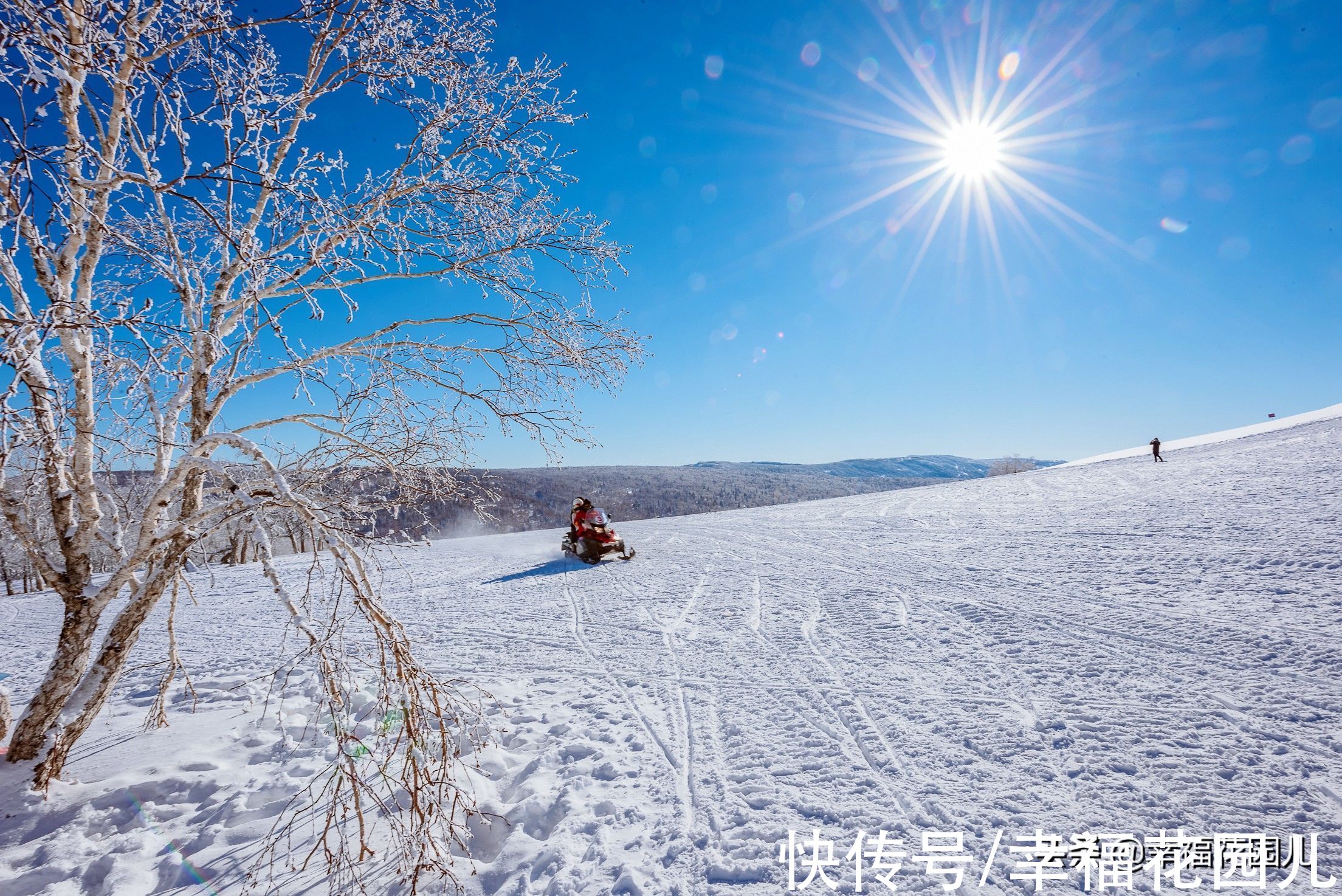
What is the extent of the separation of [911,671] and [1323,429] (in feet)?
84.6

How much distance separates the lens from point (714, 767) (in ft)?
Result: 11.5

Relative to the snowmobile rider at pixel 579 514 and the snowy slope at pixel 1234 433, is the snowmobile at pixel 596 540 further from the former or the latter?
the snowy slope at pixel 1234 433

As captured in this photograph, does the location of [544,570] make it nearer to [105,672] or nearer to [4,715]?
[4,715]

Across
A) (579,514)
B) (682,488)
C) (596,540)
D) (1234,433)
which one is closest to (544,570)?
(596,540)

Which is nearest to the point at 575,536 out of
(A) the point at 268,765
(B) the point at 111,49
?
(A) the point at 268,765

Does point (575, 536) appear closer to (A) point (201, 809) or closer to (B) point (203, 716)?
(B) point (203, 716)

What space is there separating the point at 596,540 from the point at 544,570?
1.33 m

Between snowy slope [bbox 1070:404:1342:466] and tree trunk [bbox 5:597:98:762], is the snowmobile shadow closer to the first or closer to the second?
tree trunk [bbox 5:597:98:762]

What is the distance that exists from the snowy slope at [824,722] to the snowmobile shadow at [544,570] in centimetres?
209

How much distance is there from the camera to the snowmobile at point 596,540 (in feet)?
39.9

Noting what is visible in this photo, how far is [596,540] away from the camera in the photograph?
12.2 metres

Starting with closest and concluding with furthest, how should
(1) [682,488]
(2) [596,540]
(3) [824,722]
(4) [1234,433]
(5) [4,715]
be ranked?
(5) [4,715]
(3) [824,722]
(2) [596,540]
(4) [1234,433]
(1) [682,488]

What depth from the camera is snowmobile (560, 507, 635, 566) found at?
1215 cm

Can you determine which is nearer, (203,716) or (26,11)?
(26,11)
